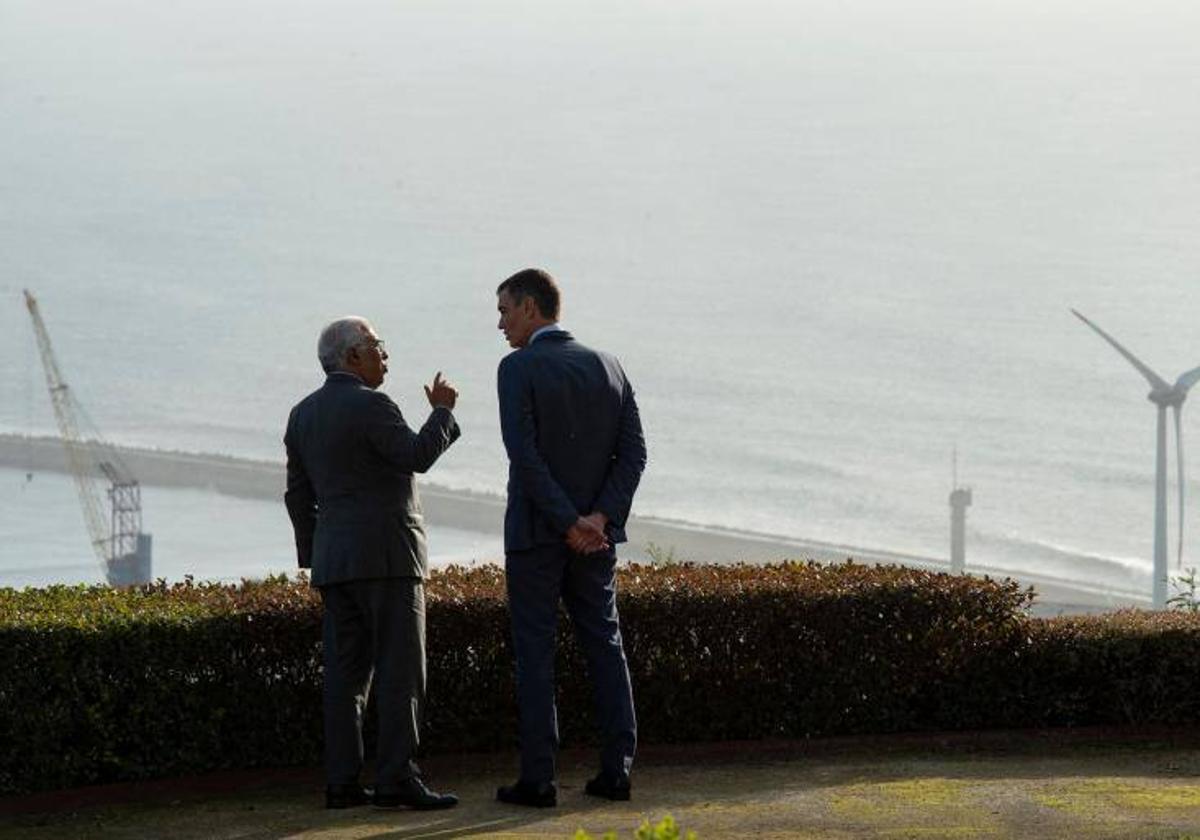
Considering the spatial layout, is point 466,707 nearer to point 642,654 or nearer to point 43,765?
point 642,654

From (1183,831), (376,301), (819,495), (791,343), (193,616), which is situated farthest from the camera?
(376,301)

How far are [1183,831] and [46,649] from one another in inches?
175

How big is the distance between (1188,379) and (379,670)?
169ft

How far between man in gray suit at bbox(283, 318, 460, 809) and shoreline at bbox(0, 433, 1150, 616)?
96194mm

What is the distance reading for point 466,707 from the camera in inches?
370

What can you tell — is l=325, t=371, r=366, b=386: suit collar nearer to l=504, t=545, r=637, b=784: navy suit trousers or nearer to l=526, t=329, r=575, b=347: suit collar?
l=526, t=329, r=575, b=347: suit collar

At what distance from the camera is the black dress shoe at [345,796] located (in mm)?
8492

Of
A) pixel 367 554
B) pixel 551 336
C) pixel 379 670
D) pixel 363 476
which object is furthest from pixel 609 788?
pixel 551 336

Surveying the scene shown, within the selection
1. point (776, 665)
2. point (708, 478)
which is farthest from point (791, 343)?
point (776, 665)

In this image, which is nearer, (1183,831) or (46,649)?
(1183,831)

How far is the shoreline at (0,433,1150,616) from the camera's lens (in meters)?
118

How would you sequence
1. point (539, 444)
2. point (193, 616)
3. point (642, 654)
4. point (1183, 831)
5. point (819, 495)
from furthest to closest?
point (819, 495)
point (642, 654)
point (193, 616)
point (539, 444)
point (1183, 831)

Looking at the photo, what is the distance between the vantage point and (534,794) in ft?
27.5

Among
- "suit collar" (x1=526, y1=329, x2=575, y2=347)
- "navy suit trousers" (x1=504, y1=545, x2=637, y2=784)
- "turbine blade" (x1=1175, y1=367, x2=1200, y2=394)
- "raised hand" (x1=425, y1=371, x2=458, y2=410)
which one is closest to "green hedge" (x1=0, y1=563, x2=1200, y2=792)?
"navy suit trousers" (x1=504, y1=545, x2=637, y2=784)
